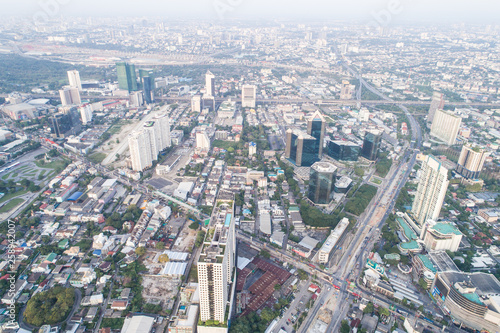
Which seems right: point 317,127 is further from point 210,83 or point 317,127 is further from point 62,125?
point 62,125

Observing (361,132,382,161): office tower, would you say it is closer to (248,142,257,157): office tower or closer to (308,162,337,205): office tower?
(308,162,337,205): office tower

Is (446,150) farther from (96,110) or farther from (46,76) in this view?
(46,76)

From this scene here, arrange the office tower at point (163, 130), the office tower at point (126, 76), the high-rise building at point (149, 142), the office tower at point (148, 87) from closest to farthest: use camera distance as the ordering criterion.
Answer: the high-rise building at point (149, 142) < the office tower at point (163, 130) < the office tower at point (148, 87) < the office tower at point (126, 76)

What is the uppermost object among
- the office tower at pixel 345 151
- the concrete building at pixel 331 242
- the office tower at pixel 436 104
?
the office tower at pixel 436 104

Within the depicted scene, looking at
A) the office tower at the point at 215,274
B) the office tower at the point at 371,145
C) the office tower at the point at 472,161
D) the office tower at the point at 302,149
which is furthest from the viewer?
the office tower at the point at 371,145

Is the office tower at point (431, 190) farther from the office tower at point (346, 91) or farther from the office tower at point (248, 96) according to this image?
the office tower at point (346, 91)

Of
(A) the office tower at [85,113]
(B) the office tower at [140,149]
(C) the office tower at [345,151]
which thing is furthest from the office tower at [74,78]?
(C) the office tower at [345,151]

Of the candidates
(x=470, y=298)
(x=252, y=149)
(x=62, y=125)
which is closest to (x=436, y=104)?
(x=252, y=149)
